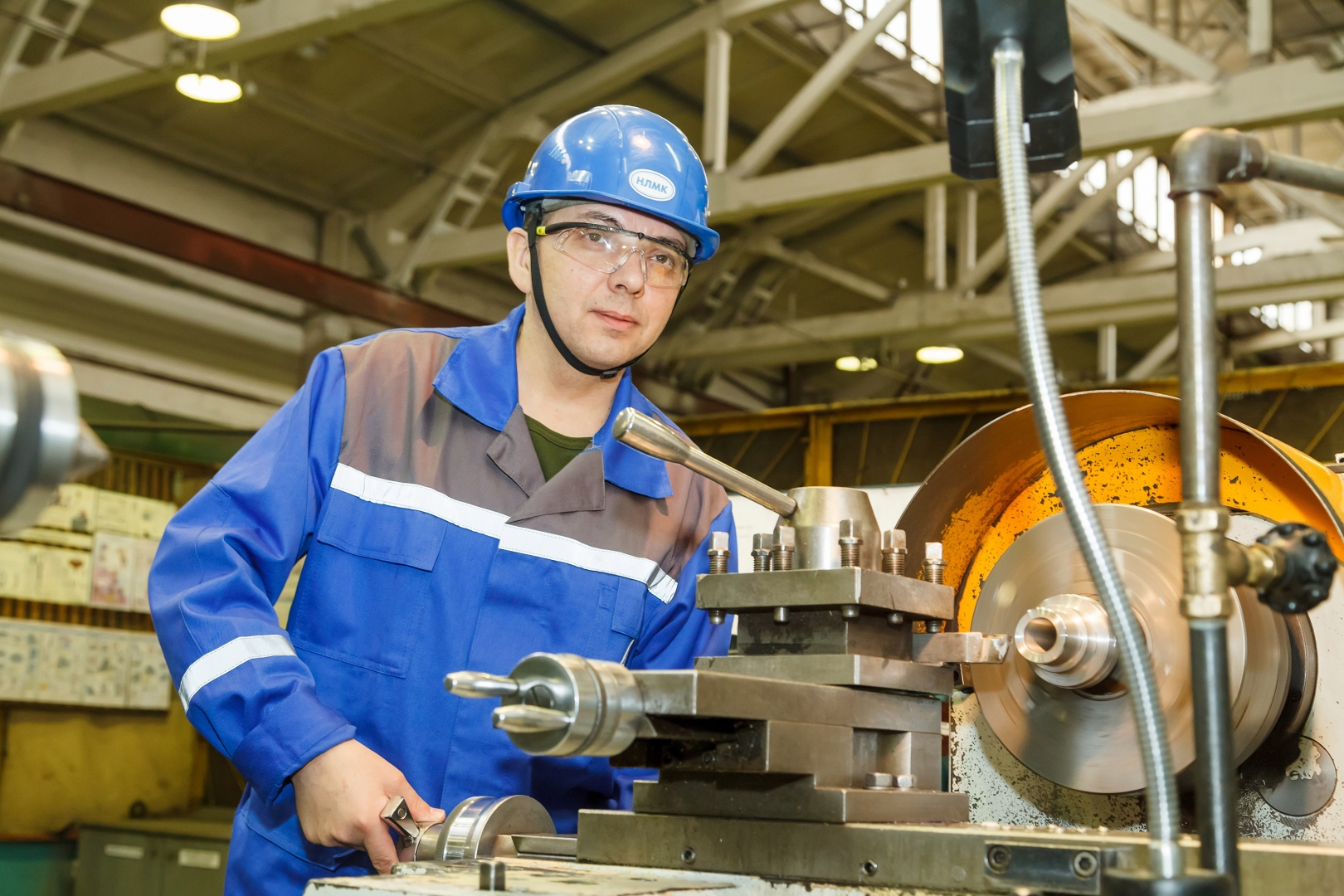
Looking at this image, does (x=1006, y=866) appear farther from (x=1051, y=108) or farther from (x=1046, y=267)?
(x=1046, y=267)

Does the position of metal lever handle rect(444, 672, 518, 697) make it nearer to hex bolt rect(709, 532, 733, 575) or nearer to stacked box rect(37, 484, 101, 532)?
hex bolt rect(709, 532, 733, 575)

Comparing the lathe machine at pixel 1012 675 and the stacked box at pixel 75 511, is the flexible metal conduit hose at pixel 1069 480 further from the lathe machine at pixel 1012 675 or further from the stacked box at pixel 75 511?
the stacked box at pixel 75 511

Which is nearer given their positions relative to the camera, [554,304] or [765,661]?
[765,661]

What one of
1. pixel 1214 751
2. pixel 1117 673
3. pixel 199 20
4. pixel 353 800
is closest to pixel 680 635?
pixel 353 800

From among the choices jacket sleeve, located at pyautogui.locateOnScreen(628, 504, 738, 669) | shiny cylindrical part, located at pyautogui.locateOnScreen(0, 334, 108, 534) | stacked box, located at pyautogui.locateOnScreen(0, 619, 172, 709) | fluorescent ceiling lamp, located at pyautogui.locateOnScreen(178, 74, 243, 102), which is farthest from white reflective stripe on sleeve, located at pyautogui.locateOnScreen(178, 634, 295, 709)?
stacked box, located at pyautogui.locateOnScreen(0, 619, 172, 709)

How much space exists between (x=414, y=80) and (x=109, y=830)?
3526mm

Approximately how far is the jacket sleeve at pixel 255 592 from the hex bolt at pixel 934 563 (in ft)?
1.93

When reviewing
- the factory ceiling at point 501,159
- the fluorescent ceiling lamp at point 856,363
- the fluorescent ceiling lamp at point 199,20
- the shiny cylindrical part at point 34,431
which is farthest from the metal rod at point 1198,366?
the fluorescent ceiling lamp at point 856,363

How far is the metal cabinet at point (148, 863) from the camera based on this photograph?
14.8 ft

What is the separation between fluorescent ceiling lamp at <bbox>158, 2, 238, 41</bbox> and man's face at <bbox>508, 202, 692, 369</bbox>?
2888 mm

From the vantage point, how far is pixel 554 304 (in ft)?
5.14

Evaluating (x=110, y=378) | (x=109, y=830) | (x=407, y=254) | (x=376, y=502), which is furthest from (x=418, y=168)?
(x=376, y=502)

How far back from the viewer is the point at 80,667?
5.12 metres

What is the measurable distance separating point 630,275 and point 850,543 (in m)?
0.63
